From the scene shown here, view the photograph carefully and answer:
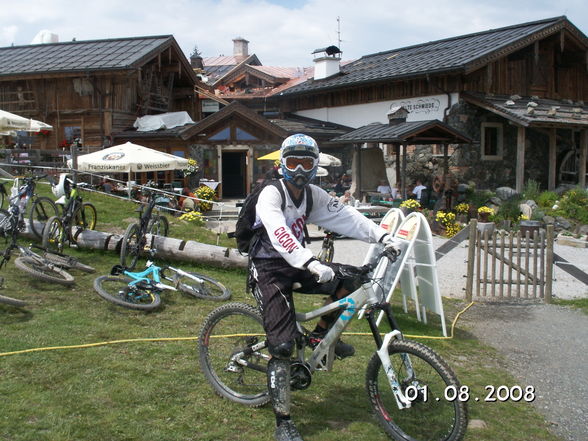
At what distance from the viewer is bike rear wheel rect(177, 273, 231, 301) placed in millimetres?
7785

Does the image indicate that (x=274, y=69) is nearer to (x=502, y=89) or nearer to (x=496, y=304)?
(x=502, y=89)

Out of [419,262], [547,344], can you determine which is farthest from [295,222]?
[547,344]

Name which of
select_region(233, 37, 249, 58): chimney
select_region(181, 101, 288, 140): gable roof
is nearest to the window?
select_region(181, 101, 288, 140): gable roof

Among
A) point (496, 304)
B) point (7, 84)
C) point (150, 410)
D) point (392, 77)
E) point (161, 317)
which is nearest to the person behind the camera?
point (150, 410)

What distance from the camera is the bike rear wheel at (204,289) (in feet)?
25.5

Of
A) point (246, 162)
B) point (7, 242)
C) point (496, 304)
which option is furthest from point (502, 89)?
point (7, 242)

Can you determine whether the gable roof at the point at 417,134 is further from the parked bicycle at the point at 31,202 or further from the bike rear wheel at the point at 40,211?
the parked bicycle at the point at 31,202

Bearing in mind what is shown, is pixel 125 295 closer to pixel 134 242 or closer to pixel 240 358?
pixel 134 242

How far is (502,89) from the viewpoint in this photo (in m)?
24.7

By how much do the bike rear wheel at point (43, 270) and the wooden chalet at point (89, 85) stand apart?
17870mm

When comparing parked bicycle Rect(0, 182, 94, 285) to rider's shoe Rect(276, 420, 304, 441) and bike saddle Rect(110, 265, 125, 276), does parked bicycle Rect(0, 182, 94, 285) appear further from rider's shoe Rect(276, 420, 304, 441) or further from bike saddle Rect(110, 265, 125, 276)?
rider's shoe Rect(276, 420, 304, 441)

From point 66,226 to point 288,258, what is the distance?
6.92 metres

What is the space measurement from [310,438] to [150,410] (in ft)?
3.86

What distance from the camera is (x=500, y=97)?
2412cm
